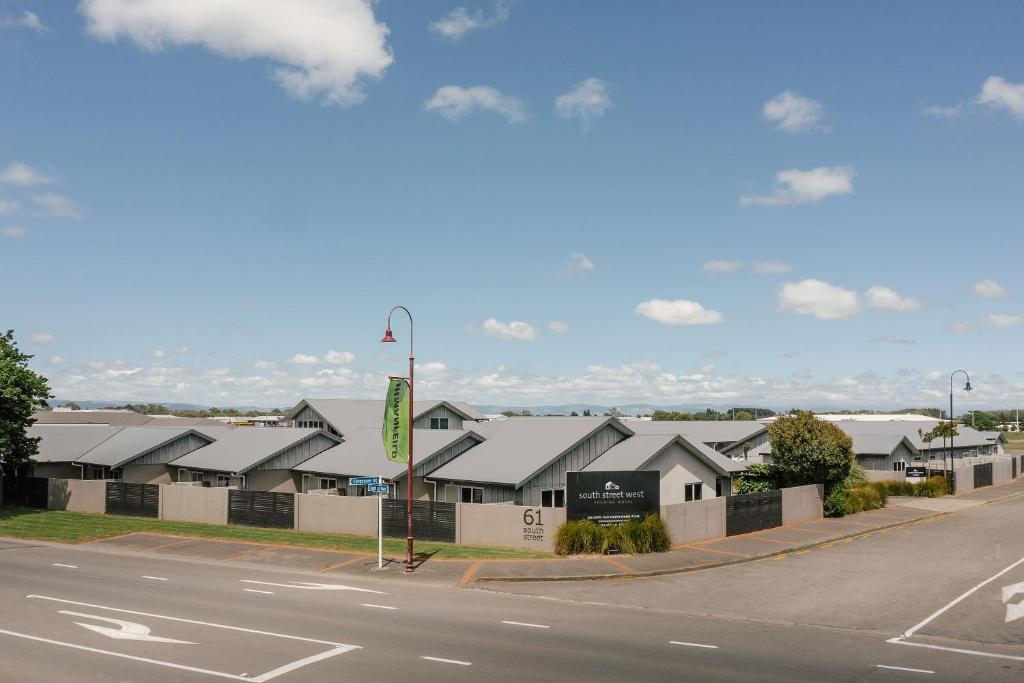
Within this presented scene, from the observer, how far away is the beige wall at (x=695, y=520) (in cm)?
3028

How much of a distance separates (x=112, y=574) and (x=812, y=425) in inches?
1320

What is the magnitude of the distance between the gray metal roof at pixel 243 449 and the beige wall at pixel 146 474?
0.94 metres

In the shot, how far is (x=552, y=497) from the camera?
36031 mm

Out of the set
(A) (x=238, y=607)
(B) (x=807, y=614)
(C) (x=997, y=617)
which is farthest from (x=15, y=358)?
(C) (x=997, y=617)

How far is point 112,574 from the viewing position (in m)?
25.3

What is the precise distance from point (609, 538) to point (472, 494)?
994 centimetres

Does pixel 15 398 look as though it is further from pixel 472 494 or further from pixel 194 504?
pixel 472 494

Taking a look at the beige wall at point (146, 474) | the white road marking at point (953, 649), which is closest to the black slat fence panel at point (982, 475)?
the white road marking at point (953, 649)

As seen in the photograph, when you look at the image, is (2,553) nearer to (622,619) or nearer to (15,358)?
(15,358)

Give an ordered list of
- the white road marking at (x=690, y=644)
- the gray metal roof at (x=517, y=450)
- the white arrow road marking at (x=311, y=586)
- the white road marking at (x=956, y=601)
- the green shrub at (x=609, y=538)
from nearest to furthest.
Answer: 1. the white road marking at (x=690, y=644)
2. the white road marking at (x=956, y=601)
3. the white arrow road marking at (x=311, y=586)
4. the green shrub at (x=609, y=538)
5. the gray metal roof at (x=517, y=450)

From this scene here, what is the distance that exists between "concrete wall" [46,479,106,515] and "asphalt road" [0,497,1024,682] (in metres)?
14.9

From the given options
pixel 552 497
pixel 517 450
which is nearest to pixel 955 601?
pixel 552 497

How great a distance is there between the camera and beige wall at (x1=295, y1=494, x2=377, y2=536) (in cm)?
3344

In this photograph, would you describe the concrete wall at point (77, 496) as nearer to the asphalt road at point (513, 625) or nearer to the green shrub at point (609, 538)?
the asphalt road at point (513, 625)
